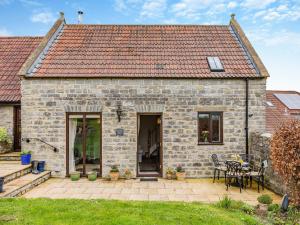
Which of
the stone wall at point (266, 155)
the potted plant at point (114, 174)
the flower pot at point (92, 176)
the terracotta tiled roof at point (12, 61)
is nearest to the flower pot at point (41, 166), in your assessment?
the flower pot at point (92, 176)

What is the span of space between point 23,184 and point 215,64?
9736 millimetres

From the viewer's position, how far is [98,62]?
41.7 ft

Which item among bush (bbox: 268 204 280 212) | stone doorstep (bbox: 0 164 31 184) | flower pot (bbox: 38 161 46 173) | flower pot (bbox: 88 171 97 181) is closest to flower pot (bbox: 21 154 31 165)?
stone doorstep (bbox: 0 164 31 184)

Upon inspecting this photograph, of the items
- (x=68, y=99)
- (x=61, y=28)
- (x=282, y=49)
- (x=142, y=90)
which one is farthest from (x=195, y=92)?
(x=282, y=49)

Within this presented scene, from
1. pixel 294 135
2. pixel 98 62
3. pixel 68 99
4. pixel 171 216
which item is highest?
pixel 98 62

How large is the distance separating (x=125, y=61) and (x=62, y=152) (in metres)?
5.19

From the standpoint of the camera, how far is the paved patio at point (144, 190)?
29.5 ft

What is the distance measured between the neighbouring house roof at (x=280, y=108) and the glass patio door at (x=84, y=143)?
11.4 metres

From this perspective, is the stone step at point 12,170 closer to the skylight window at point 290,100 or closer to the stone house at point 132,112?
the stone house at point 132,112

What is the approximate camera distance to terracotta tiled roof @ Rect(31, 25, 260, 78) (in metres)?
12.2

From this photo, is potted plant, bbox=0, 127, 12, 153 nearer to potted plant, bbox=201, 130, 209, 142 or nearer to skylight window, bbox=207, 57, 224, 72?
potted plant, bbox=201, 130, 209, 142

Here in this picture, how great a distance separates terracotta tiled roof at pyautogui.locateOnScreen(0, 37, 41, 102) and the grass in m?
7.72

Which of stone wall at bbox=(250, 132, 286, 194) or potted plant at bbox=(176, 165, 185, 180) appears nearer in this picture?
stone wall at bbox=(250, 132, 286, 194)

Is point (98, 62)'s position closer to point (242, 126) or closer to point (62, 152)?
point (62, 152)
